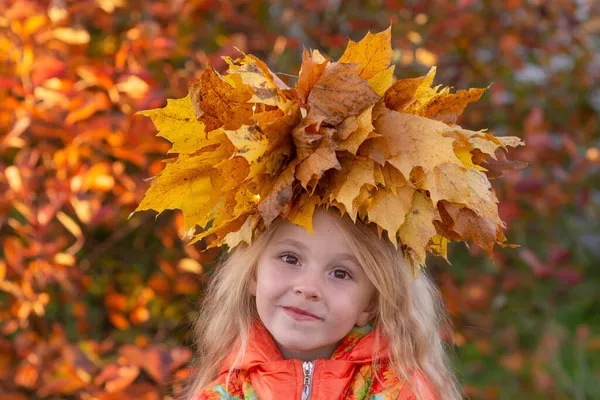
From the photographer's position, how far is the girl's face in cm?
212

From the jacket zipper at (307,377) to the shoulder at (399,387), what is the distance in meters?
0.15

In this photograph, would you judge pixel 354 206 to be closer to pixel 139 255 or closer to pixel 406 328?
pixel 406 328

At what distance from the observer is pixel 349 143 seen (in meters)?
2.00

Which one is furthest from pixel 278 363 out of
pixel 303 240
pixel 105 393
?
pixel 105 393

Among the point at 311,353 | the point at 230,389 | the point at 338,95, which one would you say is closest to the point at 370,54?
the point at 338,95

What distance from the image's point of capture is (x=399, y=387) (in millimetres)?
2188

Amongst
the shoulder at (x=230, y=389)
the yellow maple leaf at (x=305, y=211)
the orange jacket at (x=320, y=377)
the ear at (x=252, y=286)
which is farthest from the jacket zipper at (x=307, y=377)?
the yellow maple leaf at (x=305, y=211)

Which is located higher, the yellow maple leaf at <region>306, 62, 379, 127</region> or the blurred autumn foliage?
the yellow maple leaf at <region>306, 62, 379, 127</region>

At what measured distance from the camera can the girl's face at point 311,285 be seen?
212cm

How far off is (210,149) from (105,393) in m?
1.20

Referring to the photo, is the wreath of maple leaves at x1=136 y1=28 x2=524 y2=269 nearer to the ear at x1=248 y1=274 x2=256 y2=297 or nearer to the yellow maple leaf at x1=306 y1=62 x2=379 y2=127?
the yellow maple leaf at x1=306 y1=62 x2=379 y2=127

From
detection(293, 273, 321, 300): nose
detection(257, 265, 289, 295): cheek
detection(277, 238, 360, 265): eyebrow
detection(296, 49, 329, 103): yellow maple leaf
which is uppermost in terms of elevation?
detection(296, 49, 329, 103): yellow maple leaf

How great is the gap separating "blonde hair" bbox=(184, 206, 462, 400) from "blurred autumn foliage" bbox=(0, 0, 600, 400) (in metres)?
0.41

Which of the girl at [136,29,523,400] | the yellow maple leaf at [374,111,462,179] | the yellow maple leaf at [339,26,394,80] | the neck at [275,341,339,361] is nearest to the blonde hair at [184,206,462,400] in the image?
the girl at [136,29,523,400]
